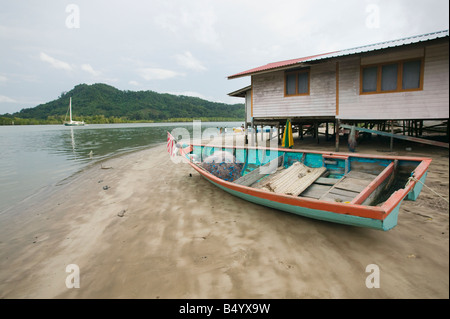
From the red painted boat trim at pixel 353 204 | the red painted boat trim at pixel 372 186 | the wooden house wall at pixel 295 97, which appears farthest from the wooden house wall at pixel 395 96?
the red painted boat trim at pixel 353 204

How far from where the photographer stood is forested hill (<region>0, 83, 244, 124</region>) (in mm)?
97562

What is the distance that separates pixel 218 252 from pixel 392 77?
1091cm

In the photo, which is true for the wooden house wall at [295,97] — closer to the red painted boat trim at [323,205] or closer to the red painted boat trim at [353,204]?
the red painted boat trim at [353,204]

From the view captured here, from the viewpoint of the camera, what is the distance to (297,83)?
1277 centimetres

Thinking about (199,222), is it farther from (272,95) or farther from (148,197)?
(272,95)

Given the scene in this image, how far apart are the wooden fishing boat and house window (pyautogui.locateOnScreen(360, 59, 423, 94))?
6084mm

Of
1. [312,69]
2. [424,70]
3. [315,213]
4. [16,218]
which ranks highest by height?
[312,69]

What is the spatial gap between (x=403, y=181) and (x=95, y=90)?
4916 inches

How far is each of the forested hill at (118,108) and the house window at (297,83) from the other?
100 metres

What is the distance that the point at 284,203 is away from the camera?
15.9 ft

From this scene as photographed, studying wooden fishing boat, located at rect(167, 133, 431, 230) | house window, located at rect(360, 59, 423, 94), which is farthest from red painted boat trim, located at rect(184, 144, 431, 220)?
house window, located at rect(360, 59, 423, 94)

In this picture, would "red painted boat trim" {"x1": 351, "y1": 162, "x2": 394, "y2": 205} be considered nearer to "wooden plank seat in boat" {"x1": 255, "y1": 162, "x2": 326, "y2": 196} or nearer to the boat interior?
the boat interior

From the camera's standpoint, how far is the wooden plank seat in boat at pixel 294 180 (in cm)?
584
